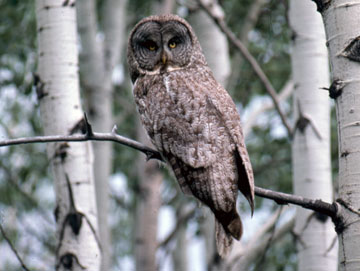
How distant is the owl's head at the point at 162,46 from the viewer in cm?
414

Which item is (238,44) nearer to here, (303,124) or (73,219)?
(303,124)

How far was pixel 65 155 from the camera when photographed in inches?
132

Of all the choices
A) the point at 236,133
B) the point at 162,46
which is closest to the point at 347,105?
the point at 236,133

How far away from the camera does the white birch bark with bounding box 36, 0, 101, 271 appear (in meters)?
3.25

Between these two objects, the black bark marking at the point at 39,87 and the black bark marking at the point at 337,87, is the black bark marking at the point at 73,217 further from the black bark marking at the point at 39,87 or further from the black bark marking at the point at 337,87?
the black bark marking at the point at 337,87

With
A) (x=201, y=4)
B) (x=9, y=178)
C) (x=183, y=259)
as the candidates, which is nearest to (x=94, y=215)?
(x=201, y=4)

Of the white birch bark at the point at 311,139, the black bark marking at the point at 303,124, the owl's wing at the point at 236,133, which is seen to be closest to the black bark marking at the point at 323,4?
the owl's wing at the point at 236,133

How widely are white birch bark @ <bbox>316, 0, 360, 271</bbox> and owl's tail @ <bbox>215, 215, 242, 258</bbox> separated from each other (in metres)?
0.94

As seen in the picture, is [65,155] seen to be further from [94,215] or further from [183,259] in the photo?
[183,259]

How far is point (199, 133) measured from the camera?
11.0 ft

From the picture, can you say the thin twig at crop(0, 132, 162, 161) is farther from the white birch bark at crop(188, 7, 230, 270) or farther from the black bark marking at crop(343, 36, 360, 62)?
the white birch bark at crop(188, 7, 230, 270)

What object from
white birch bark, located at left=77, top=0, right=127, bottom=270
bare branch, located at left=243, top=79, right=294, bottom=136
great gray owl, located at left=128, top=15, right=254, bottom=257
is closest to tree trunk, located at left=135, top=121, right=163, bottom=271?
white birch bark, located at left=77, top=0, right=127, bottom=270

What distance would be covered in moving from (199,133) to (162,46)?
1133mm

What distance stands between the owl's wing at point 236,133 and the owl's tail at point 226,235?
166 millimetres
